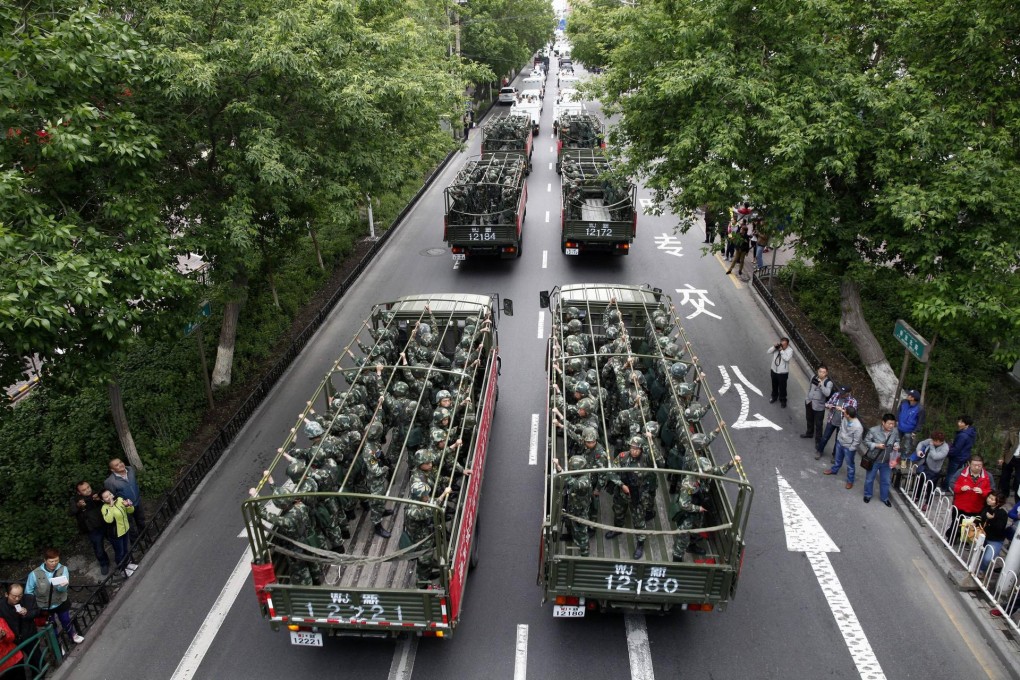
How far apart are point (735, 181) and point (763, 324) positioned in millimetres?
5751

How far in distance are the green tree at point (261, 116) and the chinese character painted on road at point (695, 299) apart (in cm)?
857

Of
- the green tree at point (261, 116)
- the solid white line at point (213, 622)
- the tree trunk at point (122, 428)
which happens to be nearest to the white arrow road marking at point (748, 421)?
the green tree at point (261, 116)

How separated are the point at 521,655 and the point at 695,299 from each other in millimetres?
12625

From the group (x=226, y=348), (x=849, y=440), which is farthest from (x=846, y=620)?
(x=226, y=348)

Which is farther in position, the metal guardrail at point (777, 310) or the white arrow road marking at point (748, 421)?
the metal guardrail at point (777, 310)

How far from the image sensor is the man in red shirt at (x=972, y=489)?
31.7 feet

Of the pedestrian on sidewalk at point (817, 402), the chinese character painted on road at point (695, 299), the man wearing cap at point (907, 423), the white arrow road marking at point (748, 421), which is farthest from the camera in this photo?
the chinese character painted on road at point (695, 299)

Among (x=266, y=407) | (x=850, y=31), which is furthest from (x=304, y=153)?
(x=850, y=31)

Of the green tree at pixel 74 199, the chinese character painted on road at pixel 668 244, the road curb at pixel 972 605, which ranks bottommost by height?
the road curb at pixel 972 605

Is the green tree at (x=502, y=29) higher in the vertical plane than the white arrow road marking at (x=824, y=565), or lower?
higher

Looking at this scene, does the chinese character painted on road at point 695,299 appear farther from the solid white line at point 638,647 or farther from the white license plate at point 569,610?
the white license plate at point 569,610

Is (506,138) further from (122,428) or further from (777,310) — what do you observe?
(122,428)

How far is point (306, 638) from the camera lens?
798 cm

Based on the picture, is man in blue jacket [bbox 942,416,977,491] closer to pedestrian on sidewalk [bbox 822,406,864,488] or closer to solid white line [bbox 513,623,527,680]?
pedestrian on sidewalk [bbox 822,406,864,488]
